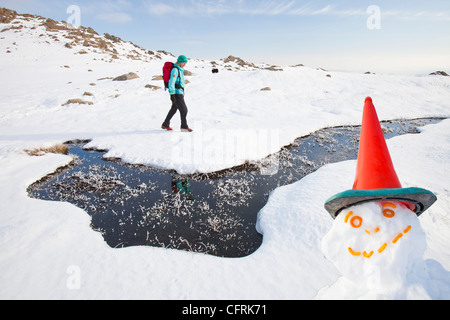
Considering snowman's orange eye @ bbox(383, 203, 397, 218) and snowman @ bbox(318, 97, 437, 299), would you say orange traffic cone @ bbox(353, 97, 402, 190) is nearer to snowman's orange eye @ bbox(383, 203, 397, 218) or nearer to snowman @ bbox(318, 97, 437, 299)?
snowman @ bbox(318, 97, 437, 299)

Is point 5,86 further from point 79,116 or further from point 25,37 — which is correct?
point 25,37

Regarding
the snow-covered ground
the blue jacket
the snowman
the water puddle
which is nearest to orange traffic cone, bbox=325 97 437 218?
the snowman

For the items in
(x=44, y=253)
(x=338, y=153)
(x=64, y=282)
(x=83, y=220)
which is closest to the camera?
(x=64, y=282)

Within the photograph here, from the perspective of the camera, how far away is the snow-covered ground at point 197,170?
2.78 metres

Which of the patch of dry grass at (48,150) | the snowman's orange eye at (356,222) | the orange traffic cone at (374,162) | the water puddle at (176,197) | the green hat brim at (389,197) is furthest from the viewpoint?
the patch of dry grass at (48,150)

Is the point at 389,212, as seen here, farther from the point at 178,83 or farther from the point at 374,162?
the point at 178,83

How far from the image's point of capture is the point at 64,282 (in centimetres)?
280

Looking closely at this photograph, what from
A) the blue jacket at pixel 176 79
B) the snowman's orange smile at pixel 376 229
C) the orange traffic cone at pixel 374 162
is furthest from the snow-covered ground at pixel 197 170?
the blue jacket at pixel 176 79

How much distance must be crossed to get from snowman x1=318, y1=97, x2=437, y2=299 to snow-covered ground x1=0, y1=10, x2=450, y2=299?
263 mm

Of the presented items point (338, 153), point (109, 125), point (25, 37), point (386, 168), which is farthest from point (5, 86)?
point (25, 37)

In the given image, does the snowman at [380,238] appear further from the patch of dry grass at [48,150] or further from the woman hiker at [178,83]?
the patch of dry grass at [48,150]

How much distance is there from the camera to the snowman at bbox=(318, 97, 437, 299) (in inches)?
54.9

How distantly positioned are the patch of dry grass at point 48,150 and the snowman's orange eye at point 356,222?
8.46 metres
